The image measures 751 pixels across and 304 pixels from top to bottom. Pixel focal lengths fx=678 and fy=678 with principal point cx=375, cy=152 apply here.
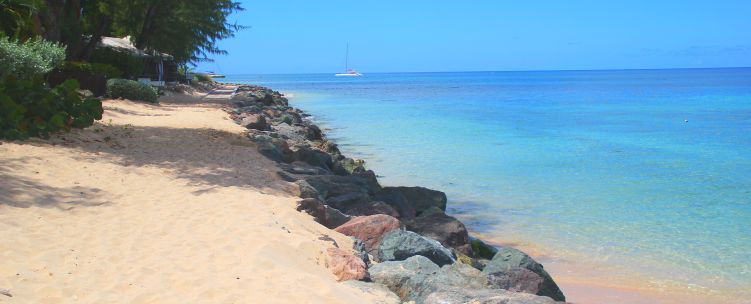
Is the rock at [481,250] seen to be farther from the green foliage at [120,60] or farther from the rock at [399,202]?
the green foliage at [120,60]

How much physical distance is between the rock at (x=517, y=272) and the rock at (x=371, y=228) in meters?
1.38

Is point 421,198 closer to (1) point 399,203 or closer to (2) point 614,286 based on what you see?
(1) point 399,203

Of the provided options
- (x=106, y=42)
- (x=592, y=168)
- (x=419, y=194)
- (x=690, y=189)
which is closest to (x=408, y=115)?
(x=106, y=42)

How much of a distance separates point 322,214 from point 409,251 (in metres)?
1.95

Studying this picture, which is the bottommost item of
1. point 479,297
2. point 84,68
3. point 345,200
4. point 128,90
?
point 345,200

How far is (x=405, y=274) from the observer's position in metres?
6.12

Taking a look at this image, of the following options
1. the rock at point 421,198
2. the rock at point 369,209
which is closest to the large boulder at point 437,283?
the rock at point 369,209

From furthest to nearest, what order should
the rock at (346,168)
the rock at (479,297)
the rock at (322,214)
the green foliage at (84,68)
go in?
the green foliage at (84,68), the rock at (346,168), the rock at (322,214), the rock at (479,297)

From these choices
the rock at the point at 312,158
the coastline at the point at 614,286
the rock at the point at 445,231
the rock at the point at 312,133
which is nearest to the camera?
the coastline at the point at 614,286

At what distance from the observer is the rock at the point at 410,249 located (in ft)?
22.7

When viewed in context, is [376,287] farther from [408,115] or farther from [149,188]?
[408,115]

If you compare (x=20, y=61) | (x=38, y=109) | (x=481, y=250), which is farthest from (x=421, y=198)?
(x=20, y=61)

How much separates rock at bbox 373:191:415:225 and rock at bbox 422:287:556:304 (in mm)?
4599

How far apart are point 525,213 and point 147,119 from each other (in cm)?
1067
